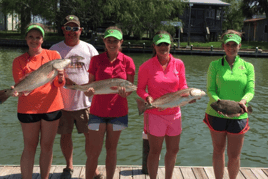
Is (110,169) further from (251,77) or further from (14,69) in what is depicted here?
(251,77)

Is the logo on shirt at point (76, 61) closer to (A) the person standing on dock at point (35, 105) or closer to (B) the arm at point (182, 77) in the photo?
(A) the person standing on dock at point (35, 105)

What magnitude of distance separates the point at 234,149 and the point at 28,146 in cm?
277

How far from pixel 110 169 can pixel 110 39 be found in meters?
1.79

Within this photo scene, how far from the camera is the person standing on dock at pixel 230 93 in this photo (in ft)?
12.7

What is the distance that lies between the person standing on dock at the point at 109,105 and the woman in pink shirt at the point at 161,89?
268mm

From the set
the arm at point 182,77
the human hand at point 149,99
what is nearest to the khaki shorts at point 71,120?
the human hand at point 149,99

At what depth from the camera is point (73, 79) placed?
4.46m

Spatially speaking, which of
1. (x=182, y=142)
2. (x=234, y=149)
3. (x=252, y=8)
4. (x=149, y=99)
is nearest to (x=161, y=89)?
(x=149, y=99)

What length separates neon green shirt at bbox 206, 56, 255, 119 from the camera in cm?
388

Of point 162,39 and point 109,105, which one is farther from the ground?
point 162,39

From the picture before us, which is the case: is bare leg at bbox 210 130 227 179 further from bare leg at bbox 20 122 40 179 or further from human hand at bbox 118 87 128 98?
bare leg at bbox 20 122 40 179

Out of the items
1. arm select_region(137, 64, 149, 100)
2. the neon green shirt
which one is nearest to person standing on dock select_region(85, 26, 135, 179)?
arm select_region(137, 64, 149, 100)

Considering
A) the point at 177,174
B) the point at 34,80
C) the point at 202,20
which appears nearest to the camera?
the point at 34,80

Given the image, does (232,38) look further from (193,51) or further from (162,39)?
(193,51)
